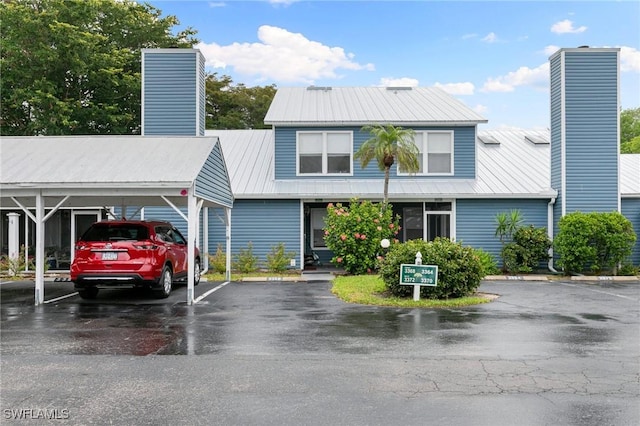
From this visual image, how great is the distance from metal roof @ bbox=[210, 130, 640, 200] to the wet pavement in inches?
319

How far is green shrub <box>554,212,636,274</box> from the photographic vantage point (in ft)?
58.0

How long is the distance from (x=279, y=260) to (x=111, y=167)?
7.80 metres

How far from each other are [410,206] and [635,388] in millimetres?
17371

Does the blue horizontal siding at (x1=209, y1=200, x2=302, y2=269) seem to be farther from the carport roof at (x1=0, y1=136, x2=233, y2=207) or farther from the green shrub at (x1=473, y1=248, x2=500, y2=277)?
the green shrub at (x1=473, y1=248, x2=500, y2=277)

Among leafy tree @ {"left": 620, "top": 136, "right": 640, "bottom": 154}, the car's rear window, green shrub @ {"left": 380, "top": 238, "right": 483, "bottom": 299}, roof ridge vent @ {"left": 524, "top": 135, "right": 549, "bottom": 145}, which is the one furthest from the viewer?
leafy tree @ {"left": 620, "top": 136, "right": 640, "bottom": 154}

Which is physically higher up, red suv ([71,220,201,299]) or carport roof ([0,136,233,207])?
carport roof ([0,136,233,207])

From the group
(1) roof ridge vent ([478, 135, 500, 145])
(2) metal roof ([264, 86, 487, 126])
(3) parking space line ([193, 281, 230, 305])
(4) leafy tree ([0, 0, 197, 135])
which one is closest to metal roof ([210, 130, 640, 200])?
(1) roof ridge vent ([478, 135, 500, 145])

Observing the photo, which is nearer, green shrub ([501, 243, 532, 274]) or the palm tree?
the palm tree

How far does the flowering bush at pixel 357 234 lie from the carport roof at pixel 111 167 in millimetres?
4178

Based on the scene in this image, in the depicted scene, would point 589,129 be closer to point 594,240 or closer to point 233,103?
point 594,240

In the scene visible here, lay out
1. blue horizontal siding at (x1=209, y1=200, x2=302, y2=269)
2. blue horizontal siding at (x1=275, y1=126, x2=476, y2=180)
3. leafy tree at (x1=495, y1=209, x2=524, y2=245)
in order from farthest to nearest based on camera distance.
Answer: blue horizontal siding at (x1=275, y1=126, x2=476, y2=180) → blue horizontal siding at (x1=209, y1=200, x2=302, y2=269) → leafy tree at (x1=495, y1=209, x2=524, y2=245)

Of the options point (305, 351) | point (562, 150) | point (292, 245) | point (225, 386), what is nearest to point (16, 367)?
point (225, 386)

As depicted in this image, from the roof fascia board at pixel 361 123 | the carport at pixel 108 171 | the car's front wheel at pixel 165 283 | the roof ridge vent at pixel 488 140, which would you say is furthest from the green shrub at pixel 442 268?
the roof ridge vent at pixel 488 140

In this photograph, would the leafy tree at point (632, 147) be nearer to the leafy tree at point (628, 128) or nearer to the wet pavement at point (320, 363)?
the leafy tree at point (628, 128)
